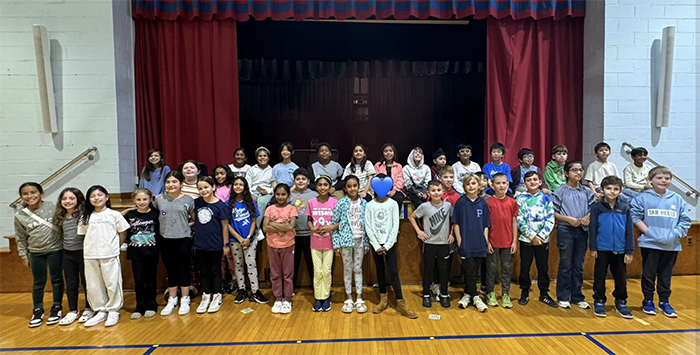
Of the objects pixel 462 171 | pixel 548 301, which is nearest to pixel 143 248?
pixel 462 171

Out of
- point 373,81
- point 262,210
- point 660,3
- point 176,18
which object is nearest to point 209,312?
point 262,210

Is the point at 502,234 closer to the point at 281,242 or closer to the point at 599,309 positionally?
the point at 599,309

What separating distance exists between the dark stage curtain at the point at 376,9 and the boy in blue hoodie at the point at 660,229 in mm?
2975

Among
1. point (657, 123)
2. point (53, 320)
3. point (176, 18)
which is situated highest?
point (176, 18)

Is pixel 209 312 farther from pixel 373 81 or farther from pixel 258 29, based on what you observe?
pixel 373 81

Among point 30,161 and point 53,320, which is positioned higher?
point 30,161

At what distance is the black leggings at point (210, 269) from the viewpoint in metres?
3.51

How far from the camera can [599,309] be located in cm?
330

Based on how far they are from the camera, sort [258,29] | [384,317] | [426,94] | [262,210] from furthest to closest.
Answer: [426,94], [258,29], [262,210], [384,317]

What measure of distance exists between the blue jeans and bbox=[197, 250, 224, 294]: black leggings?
3098mm

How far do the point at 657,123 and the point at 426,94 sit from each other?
3.67m

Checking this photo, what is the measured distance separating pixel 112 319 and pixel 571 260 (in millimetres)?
4038

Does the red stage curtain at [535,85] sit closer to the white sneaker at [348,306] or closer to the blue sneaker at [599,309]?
the blue sneaker at [599,309]

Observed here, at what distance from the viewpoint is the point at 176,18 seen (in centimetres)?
516
